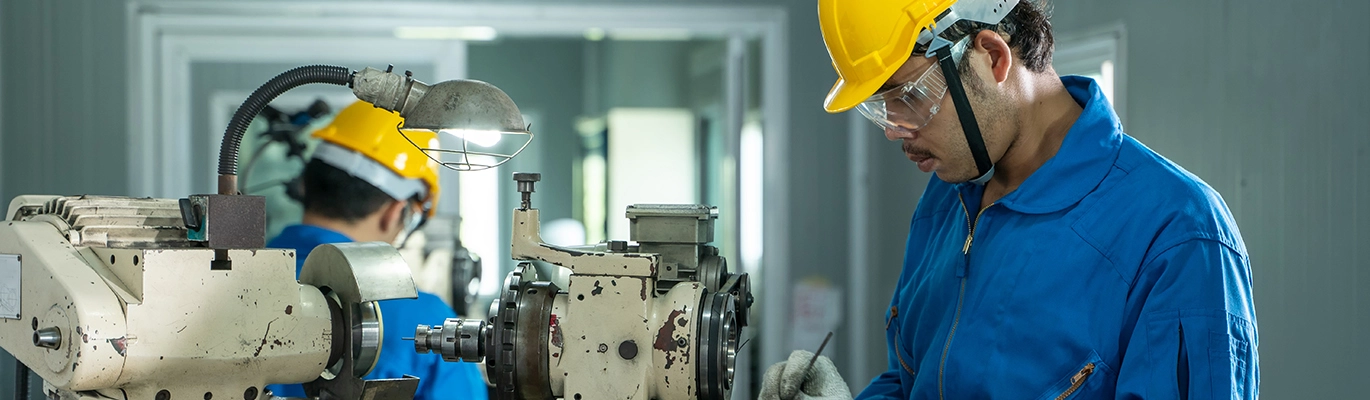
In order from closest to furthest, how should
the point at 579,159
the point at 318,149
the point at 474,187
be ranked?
the point at 318,149
the point at 474,187
the point at 579,159

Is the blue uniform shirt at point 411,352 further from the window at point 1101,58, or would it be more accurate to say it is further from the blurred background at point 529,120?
the window at point 1101,58

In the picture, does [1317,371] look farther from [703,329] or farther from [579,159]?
[579,159]

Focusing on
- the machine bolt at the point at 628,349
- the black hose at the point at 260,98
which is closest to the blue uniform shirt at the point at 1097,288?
the machine bolt at the point at 628,349

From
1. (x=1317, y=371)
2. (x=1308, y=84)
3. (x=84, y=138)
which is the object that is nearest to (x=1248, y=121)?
(x=1308, y=84)

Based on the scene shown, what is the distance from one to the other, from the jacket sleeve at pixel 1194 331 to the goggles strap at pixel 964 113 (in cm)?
27

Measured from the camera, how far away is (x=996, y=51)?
133cm

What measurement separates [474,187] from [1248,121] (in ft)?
14.1

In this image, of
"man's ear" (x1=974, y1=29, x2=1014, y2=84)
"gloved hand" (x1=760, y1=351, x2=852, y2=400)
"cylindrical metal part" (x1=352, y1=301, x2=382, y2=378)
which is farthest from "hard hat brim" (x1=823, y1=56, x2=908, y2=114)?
"cylindrical metal part" (x1=352, y1=301, x2=382, y2=378)

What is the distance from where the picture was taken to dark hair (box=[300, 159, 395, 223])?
2234mm

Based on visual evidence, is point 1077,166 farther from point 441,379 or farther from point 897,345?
point 441,379

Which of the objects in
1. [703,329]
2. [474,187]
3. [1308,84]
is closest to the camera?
[703,329]

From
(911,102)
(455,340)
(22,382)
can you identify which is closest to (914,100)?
(911,102)

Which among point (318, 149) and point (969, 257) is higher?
point (318, 149)

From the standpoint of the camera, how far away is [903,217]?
10.5 feet
